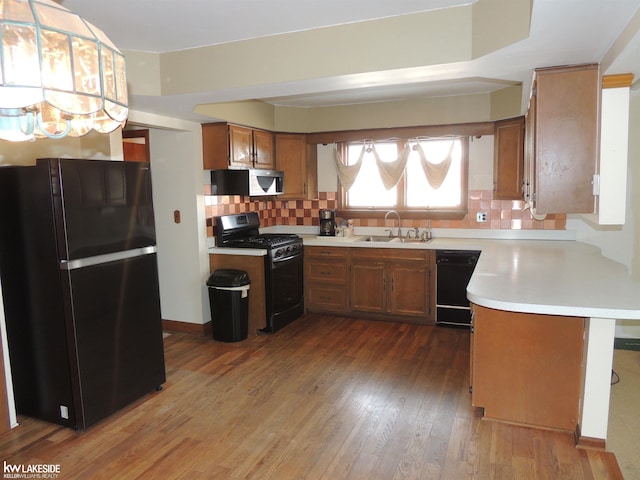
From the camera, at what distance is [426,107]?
16.1ft

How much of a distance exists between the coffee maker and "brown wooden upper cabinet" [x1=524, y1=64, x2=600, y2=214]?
9.89 ft

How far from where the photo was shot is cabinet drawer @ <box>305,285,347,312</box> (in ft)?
16.6

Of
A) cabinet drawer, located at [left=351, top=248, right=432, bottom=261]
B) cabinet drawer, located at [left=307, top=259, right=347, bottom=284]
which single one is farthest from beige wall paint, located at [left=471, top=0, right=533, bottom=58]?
cabinet drawer, located at [left=307, top=259, right=347, bottom=284]

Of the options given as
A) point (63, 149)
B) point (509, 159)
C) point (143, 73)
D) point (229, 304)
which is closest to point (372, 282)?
point (229, 304)

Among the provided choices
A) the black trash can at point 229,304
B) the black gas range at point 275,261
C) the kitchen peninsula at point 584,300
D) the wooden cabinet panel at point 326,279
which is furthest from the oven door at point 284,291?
the kitchen peninsula at point 584,300

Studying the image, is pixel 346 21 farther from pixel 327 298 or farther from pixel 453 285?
pixel 327 298

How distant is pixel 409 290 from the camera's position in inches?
188

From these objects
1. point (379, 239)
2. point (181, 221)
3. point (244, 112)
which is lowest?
point (379, 239)

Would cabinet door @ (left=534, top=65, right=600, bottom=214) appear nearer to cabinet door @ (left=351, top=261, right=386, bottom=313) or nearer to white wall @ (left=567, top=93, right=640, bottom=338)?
white wall @ (left=567, top=93, right=640, bottom=338)

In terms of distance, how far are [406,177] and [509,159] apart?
121 centimetres

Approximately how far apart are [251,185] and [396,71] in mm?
2200

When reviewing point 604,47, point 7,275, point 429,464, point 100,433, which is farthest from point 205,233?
point 604,47

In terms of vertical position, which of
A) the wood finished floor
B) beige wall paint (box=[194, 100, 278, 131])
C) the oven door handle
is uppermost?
beige wall paint (box=[194, 100, 278, 131])

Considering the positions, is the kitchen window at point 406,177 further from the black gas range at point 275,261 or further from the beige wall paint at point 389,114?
the black gas range at point 275,261
